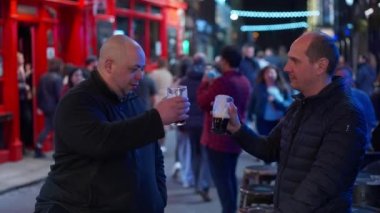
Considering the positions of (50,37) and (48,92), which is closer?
(48,92)

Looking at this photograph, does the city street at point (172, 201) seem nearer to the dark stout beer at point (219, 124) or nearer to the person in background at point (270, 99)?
the person in background at point (270, 99)

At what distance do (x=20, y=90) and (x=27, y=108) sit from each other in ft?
1.63

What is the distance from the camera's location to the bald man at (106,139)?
125 inches

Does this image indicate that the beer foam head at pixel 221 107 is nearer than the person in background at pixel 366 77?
Yes

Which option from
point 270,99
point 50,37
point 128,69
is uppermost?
point 128,69

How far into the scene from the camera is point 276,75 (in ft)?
33.3

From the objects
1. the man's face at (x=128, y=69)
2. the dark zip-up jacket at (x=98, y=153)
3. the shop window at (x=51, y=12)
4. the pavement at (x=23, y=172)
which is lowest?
the pavement at (x=23, y=172)

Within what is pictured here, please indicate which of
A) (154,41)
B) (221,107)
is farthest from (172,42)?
(221,107)

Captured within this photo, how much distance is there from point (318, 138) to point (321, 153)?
0.30ft

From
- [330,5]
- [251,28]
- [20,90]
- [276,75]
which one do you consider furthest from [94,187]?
[251,28]

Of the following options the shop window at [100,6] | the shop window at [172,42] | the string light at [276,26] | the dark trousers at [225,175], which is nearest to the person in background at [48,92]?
the shop window at [100,6]

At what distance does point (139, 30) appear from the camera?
62.9ft

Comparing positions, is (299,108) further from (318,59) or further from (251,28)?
(251,28)

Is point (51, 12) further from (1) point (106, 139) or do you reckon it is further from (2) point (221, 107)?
(1) point (106, 139)
